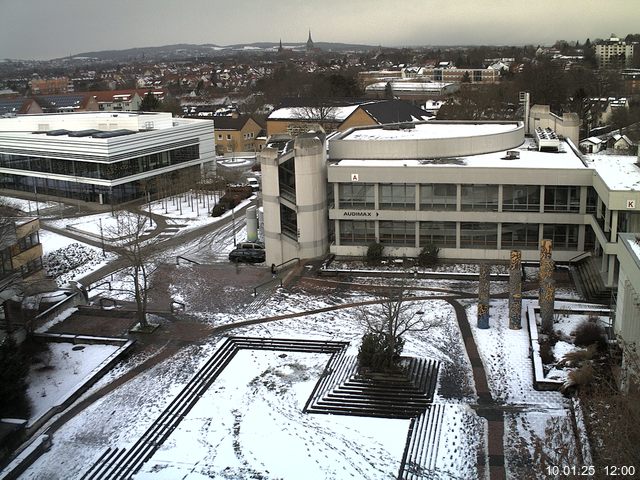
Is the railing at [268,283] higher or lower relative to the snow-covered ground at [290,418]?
higher

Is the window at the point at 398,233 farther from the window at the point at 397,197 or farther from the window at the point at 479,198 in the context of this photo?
the window at the point at 479,198

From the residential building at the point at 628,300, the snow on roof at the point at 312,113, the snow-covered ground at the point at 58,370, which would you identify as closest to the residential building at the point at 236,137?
the snow on roof at the point at 312,113

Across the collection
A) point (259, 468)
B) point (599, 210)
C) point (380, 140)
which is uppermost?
point (380, 140)

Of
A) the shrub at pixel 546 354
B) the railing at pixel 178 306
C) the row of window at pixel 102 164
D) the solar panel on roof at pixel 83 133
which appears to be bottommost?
the railing at pixel 178 306

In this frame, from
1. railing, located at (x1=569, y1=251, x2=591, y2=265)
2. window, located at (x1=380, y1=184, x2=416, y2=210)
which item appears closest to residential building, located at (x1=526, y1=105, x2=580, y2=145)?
railing, located at (x1=569, y1=251, x2=591, y2=265)

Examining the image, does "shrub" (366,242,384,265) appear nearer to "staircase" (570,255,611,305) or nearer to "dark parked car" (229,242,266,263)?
"dark parked car" (229,242,266,263)

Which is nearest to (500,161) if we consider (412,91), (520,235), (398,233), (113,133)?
(520,235)

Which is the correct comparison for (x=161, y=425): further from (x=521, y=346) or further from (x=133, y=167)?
(x=133, y=167)

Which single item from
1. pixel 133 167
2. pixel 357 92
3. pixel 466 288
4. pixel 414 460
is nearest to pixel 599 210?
pixel 466 288
